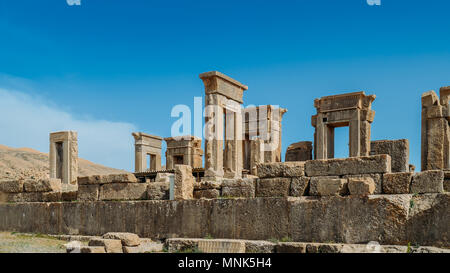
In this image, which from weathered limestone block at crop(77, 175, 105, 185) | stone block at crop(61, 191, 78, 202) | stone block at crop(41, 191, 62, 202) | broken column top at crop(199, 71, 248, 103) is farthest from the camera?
broken column top at crop(199, 71, 248, 103)

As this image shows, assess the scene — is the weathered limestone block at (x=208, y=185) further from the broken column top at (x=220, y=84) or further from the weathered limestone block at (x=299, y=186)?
the broken column top at (x=220, y=84)

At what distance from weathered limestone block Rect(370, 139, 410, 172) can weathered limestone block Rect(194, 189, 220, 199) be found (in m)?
3.88

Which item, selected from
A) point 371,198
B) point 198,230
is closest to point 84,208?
point 198,230

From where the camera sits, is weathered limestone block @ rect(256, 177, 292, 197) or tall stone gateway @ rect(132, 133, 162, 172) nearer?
weathered limestone block @ rect(256, 177, 292, 197)

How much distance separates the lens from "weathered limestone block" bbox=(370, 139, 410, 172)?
9.87 metres

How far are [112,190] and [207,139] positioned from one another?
8555mm

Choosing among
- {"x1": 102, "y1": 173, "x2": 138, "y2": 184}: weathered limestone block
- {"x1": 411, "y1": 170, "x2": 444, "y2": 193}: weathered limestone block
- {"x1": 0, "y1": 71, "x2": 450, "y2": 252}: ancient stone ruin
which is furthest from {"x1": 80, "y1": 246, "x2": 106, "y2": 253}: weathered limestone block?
{"x1": 411, "y1": 170, "x2": 444, "y2": 193}: weathered limestone block

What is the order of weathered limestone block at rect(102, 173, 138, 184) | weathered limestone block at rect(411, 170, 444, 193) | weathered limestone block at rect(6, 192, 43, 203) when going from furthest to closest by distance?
weathered limestone block at rect(6, 192, 43, 203)
weathered limestone block at rect(102, 173, 138, 184)
weathered limestone block at rect(411, 170, 444, 193)

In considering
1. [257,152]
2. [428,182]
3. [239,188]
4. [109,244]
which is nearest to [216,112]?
[257,152]

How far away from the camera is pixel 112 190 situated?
10727 mm

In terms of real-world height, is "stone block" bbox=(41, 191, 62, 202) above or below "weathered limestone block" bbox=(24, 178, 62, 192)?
below

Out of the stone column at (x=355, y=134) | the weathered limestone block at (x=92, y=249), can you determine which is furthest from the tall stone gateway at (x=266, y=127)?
the weathered limestone block at (x=92, y=249)

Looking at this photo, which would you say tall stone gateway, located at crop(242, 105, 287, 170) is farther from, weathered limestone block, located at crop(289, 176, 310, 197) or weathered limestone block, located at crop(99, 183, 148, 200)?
weathered limestone block, located at crop(289, 176, 310, 197)
